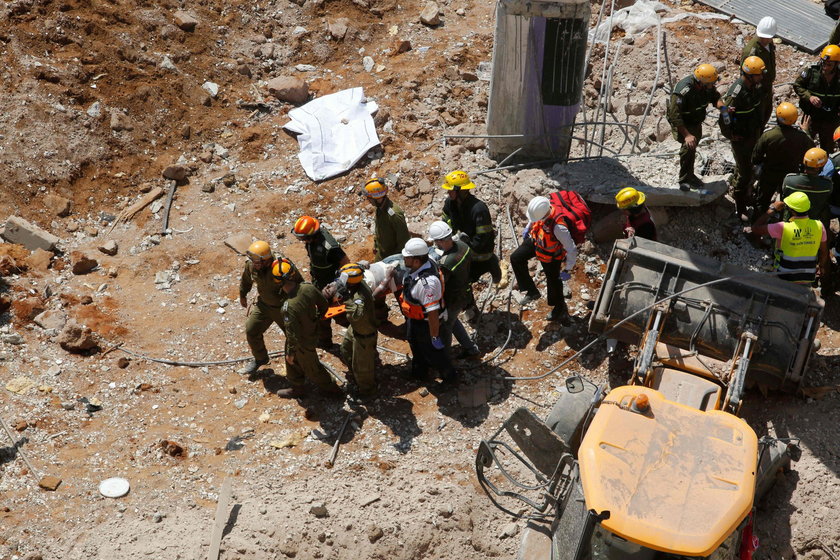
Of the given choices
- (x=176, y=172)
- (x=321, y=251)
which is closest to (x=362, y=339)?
(x=321, y=251)

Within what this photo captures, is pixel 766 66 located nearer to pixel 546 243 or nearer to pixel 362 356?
pixel 546 243

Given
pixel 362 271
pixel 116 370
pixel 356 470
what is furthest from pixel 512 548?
pixel 116 370

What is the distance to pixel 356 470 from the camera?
7051 millimetres

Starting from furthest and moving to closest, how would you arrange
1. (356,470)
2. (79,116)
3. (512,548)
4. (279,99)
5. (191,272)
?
(279,99) → (79,116) → (191,272) → (356,470) → (512,548)

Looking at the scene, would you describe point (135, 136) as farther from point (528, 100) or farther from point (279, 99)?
point (528, 100)

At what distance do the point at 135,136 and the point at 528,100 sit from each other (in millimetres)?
5775

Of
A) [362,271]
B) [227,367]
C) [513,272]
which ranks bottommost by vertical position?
[227,367]

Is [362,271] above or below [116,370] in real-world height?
above

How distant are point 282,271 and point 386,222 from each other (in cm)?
144

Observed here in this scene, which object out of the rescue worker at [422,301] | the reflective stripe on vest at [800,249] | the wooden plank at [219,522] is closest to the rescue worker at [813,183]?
the reflective stripe on vest at [800,249]

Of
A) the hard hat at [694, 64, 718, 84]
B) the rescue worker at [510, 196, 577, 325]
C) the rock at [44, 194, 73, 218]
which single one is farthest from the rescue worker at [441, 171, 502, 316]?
the rock at [44, 194, 73, 218]

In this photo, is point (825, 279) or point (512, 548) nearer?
point (512, 548)

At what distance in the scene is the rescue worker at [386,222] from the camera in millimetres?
8062

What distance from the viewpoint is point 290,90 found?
1215cm
